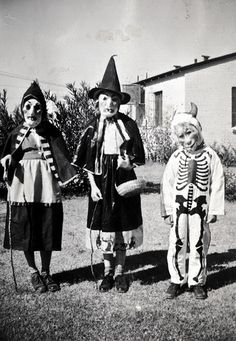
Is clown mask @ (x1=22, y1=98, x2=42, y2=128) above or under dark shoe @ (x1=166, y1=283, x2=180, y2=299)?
above

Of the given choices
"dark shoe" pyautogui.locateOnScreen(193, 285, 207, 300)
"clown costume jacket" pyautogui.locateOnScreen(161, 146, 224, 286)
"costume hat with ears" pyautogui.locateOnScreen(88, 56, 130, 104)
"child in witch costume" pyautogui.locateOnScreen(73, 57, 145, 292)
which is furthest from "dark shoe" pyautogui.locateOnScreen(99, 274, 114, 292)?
"costume hat with ears" pyautogui.locateOnScreen(88, 56, 130, 104)

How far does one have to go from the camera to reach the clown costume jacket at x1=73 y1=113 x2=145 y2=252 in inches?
179

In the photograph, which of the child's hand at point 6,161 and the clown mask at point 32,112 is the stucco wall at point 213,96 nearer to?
the clown mask at point 32,112

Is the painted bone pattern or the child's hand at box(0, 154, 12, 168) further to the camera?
the child's hand at box(0, 154, 12, 168)

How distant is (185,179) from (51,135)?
156cm

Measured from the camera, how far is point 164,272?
213 inches

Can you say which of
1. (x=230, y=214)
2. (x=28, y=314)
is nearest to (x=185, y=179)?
(x=28, y=314)

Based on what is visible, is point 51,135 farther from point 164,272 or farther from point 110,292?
point 164,272

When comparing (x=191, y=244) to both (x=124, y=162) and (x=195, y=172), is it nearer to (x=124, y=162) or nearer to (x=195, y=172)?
(x=195, y=172)

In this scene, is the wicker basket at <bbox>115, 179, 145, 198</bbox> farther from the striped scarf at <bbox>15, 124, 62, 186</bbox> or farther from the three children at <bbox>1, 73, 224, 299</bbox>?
the striped scarf at <bbox>15, 124, 62, 186</bbox>

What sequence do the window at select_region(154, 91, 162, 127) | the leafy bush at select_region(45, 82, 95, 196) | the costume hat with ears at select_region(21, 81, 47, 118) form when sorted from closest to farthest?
1. the costume hat with ears at select_region(21, 81, 47, 118)
2. the leafy bush at select_region(45, 82, 95, 196)
3. the window at select_region(154, 91, 162, 127)

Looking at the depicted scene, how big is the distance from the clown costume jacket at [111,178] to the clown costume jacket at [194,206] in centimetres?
47

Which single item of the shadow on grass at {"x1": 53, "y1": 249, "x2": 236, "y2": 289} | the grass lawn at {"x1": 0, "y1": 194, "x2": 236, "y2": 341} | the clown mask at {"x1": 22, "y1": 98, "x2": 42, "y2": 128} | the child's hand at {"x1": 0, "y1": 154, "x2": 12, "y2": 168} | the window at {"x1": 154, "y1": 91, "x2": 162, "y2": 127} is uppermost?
the window at {"x1": 154, "y1": 91, "x2": 162, "y2": 127}

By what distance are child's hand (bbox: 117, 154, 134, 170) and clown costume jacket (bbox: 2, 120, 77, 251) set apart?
1.71ft
